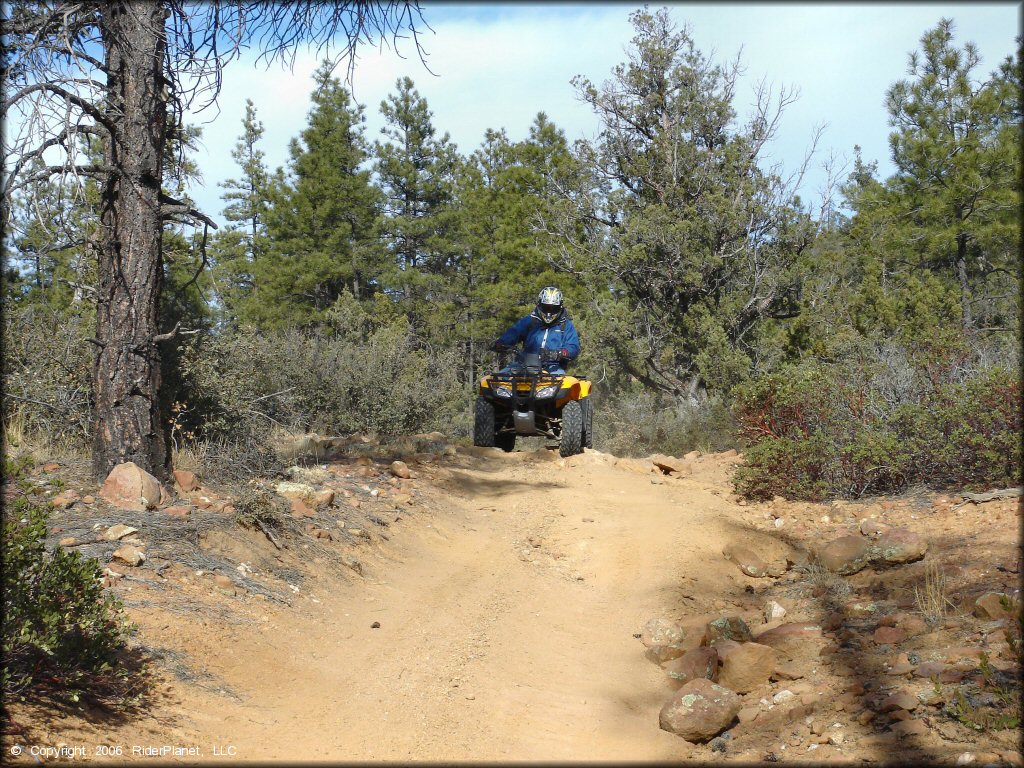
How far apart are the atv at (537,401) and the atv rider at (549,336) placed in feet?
0.29

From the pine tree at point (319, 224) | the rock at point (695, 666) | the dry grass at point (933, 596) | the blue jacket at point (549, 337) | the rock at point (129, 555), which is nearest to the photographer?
the dry grass at point (933, 596)

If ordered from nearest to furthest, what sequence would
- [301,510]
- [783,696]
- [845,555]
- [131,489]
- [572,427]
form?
[783,696] → [131,489] → [845,555] → [301,510] → [572,427]

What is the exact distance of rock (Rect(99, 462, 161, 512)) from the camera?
20.7ft

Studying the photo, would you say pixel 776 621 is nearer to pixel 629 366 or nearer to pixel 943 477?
pixel 943 477

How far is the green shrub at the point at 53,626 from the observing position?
149 inches

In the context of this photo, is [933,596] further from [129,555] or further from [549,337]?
[549,337]

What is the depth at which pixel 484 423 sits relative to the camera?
12.5 m

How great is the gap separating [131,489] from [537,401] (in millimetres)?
6257

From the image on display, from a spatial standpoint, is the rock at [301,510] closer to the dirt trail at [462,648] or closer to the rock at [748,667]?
the dirt trail at [462,648]

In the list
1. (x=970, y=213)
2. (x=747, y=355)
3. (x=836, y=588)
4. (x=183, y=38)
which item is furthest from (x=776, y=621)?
(x=970, y=213)

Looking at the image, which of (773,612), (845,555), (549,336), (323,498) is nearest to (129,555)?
(323,498)

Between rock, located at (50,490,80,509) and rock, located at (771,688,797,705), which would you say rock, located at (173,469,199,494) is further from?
rock, located at (771,688,797,705)

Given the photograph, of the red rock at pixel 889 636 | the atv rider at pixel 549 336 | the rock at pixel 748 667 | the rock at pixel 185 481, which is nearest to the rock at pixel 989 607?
the red rock at pixel 889 636

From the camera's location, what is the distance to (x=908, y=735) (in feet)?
12.6
